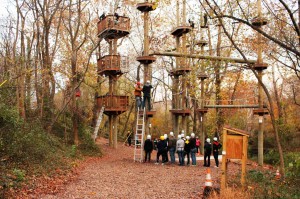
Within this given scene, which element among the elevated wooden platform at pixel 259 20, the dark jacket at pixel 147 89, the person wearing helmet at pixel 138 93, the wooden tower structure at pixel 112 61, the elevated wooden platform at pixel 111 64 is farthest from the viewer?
the elevated wooden platform at pixel 111 64

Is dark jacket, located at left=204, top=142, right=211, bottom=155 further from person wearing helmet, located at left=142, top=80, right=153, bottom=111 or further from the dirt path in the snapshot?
person wearing helmet, located at left=142, top=80, right=153, bottom=111

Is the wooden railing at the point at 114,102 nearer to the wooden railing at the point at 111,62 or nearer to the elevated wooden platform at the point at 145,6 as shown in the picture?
the wooden railing at the point at 111,62

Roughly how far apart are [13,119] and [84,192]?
13.3ft

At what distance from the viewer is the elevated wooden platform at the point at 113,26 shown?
78.0ft

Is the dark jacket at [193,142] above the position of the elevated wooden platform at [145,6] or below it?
below

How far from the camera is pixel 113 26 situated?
23.9 m

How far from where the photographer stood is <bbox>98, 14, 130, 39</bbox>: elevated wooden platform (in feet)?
78.0

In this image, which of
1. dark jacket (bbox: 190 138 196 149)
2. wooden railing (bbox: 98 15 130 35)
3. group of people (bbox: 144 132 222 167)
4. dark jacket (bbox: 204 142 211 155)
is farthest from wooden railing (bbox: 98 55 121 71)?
dark jacket (bbox: 204 142 211 155)

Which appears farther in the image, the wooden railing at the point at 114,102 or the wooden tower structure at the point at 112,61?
the wooden railing at the point at 114,102

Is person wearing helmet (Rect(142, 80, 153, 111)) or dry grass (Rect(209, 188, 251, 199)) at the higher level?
person wearing helmet (Rect(142, 80, 153, 111))

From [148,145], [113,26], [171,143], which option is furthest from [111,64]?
[171,143]

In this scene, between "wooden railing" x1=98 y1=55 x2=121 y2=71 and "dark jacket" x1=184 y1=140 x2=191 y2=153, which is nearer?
"dark jacket" x1=184 y1=140 x2=191 y2=153

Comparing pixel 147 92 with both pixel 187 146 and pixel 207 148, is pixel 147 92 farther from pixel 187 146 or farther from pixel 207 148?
pixel 207 148

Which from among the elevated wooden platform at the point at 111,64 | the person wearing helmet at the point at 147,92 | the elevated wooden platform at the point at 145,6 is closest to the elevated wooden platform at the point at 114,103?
the elevated wooden platform at the point at 111,64
